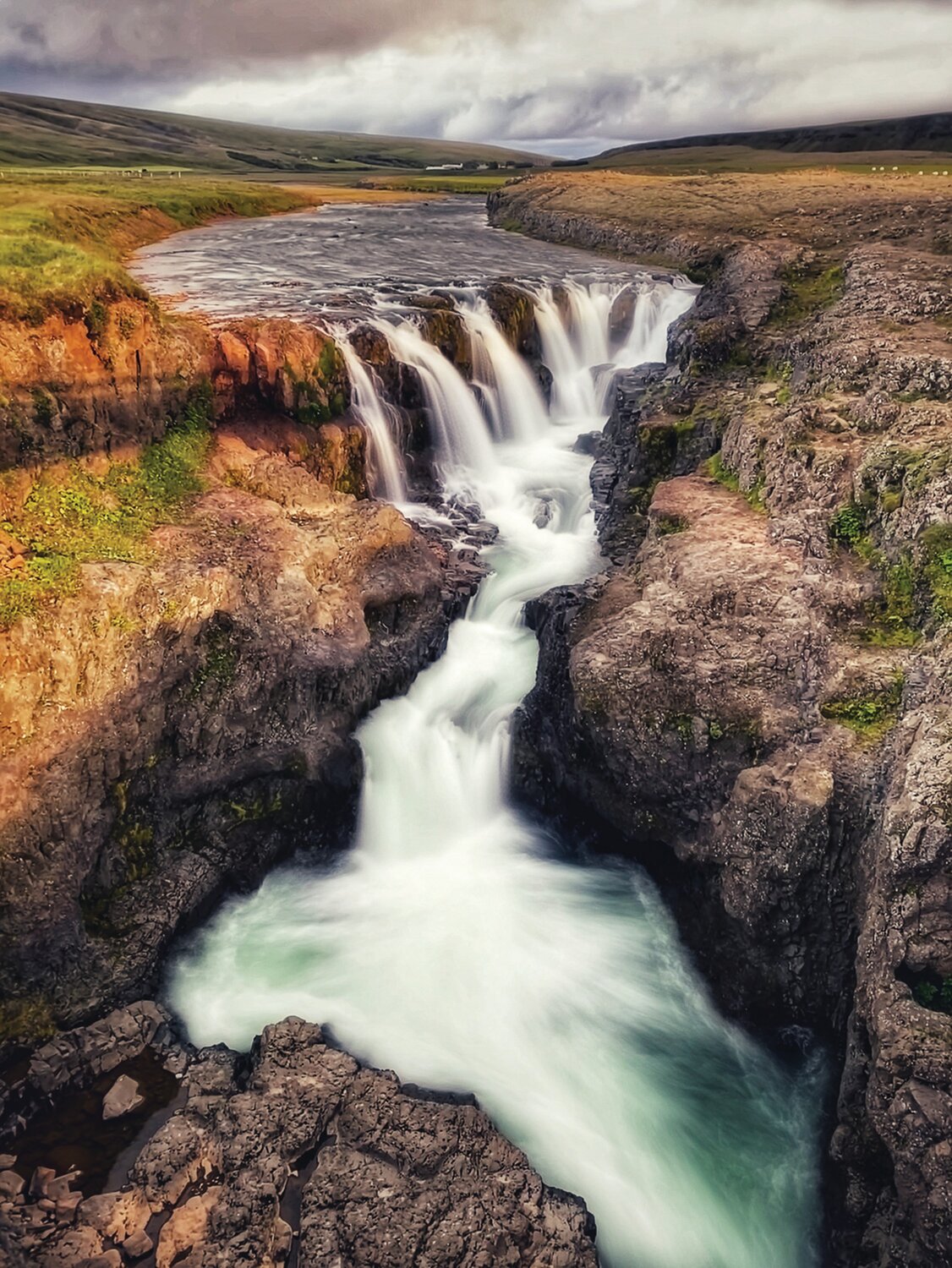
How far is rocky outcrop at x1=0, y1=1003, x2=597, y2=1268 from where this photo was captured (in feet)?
30.6

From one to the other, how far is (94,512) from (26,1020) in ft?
28.7

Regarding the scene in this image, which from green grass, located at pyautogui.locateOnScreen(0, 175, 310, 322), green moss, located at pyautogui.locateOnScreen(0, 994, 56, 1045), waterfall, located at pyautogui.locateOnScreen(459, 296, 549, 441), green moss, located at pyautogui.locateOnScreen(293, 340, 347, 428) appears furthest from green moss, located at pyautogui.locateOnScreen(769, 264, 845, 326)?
green moss, located at pyautogui.locateOnScreen(0, 994, 56, 1045)

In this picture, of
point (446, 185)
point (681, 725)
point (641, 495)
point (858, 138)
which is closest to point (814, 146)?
point (858, 138)

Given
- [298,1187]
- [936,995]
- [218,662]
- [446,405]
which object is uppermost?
[446,405]

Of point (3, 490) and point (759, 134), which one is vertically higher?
point (759, 134)

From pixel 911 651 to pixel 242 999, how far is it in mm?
11918

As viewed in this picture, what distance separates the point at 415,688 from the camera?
18.1 meters

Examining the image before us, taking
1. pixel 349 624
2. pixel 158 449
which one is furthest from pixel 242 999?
pixel 158 449

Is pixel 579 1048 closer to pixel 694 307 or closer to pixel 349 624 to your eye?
pixel 349 624

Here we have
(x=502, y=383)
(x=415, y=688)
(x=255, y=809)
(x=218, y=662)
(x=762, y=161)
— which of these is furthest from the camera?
(x=762, y=161)

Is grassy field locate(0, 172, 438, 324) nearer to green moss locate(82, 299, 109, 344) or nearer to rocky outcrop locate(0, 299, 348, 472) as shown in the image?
green moss locate(82, 299, 109, 344)

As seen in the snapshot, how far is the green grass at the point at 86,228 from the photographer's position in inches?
631

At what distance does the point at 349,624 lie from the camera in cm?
1683

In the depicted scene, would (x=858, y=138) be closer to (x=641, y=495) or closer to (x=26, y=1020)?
(x=641, y=495)
